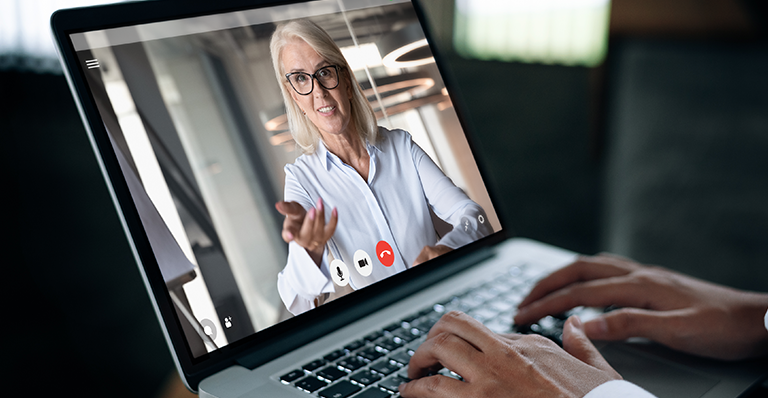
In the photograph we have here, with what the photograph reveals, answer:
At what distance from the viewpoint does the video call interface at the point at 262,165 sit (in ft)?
1.60

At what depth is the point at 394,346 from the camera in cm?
56

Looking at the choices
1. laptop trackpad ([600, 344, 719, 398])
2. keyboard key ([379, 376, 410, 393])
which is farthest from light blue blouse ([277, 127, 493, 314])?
laptop trackpad ([600, 344, 719, 398])

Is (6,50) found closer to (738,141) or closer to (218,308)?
(218,308)

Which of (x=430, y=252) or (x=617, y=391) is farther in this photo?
(x=430, y=252)

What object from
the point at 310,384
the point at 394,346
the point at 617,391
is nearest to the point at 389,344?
the point at 394,346

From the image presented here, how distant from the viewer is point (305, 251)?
0.53 m

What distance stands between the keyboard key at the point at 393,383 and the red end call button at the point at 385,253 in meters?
0.13

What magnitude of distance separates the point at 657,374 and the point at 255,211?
0.45 metres

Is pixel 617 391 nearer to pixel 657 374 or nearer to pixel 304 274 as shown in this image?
pixel 657 374

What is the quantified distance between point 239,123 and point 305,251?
0.49 ft

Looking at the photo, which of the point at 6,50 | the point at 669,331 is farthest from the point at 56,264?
the point at 669,331

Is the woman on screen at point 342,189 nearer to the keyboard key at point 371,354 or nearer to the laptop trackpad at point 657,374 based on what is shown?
the keyboard key at point 371,354

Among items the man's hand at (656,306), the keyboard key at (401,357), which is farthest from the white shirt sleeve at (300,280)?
the man's hand at (656,306)

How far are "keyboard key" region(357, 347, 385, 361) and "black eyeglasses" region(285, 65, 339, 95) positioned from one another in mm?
291
